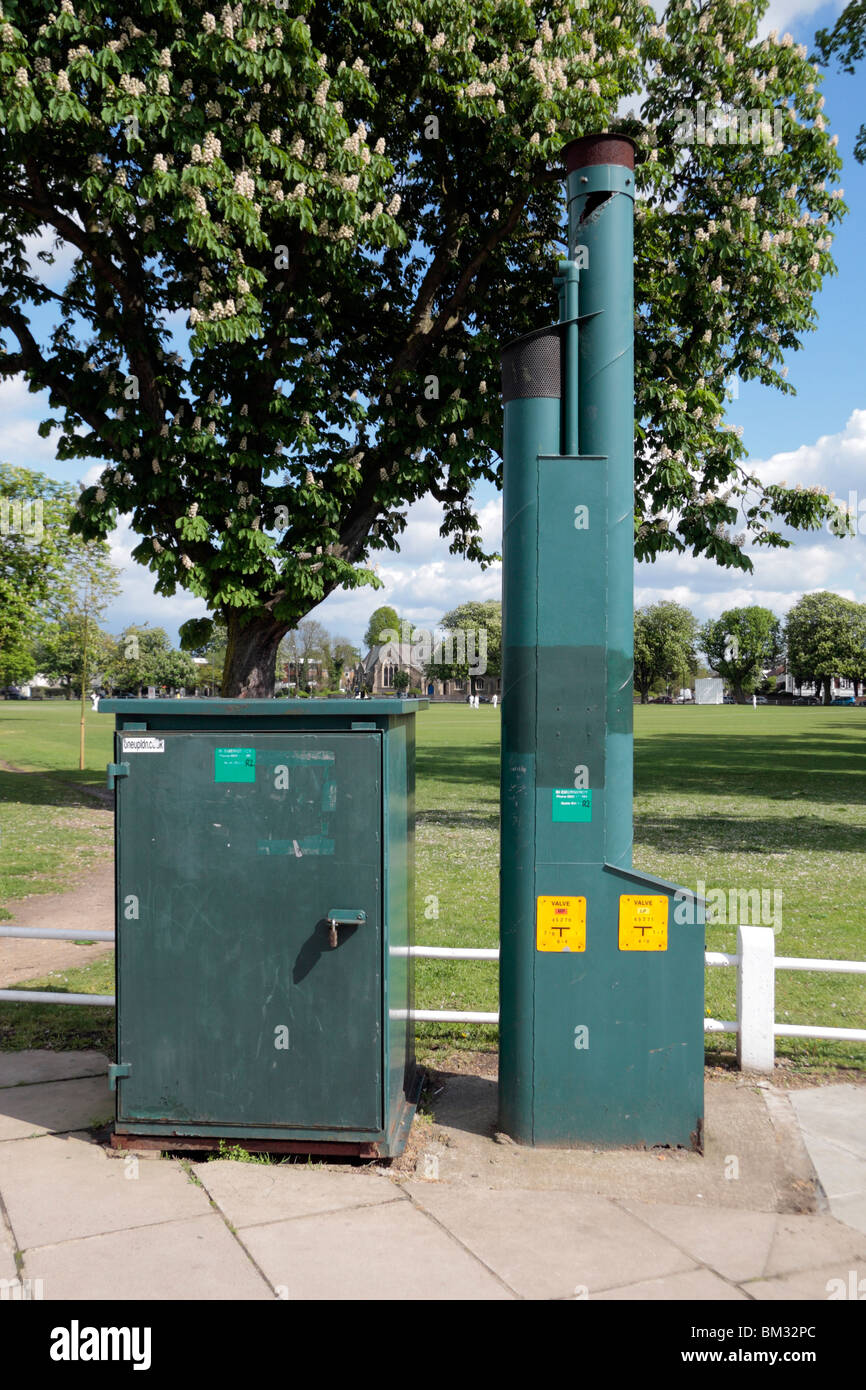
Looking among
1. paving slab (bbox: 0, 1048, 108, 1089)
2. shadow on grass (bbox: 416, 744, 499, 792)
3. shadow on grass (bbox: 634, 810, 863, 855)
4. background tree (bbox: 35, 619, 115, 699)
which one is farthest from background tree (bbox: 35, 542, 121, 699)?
paving slab (bbox: 0, 1048, 108, 1089)

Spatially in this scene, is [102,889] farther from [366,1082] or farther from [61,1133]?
[366,1082]

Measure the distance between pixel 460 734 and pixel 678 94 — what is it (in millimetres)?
34831

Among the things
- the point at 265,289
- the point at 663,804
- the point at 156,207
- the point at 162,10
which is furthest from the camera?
the point at 663,804

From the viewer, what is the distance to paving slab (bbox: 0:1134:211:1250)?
146 inches

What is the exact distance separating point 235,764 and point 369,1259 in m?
1.92

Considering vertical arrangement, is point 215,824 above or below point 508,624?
below

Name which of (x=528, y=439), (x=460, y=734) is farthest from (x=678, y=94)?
(x=460, y=734)

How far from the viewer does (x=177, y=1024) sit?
426cm

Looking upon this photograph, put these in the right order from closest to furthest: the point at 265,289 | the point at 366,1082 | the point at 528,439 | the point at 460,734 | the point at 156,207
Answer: the point at 366,1082 < the point at 528,439 < the point at 156,207 < the point at 265,289 < the point at 460,734

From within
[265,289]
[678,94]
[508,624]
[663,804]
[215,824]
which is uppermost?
[678,94]

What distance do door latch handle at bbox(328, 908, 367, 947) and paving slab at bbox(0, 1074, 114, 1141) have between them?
1.57 metres

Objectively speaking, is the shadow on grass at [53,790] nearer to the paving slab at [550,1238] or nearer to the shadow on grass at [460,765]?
the shadow on grass at [460,765]

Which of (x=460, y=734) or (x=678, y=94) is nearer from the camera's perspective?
(x=678, y=94)

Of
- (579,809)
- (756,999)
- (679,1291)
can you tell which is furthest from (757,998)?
(679,1291)
